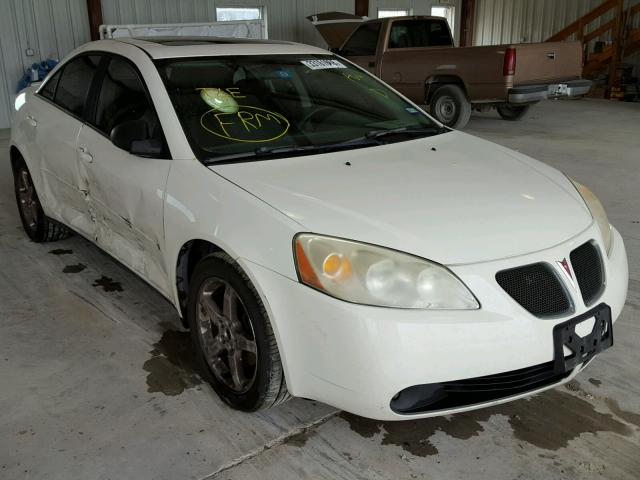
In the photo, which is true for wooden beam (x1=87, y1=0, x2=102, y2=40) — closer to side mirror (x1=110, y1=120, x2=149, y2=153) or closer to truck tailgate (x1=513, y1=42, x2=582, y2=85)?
truck tailgate (x1=513, y1=42, x2=582, y2=85)

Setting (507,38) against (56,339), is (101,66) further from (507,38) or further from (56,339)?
(507,38)

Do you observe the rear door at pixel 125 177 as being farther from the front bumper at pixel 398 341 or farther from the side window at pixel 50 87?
the front bumper at pixel 398 341

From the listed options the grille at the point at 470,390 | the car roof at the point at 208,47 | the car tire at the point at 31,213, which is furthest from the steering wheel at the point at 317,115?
the car tire at the point at 31,213

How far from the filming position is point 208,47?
3.13m

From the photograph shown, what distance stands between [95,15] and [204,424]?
37.0 ft

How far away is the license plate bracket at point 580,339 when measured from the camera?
6.52 feet

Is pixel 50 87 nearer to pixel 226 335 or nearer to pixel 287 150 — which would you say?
pixel 287 150

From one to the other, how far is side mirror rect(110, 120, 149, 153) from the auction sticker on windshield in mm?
1060

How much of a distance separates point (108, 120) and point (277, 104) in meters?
0.88

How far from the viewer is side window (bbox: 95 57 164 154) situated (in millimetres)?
2748

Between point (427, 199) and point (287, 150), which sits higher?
point (287, 150)

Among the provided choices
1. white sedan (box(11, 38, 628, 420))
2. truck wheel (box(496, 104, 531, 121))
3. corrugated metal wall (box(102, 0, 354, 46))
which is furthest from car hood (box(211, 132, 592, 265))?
corrugated metal wall (box(102, 0, 354, 46))

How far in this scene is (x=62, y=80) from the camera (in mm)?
3816

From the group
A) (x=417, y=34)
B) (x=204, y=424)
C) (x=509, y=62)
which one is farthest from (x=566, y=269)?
(x=417, y=34)
